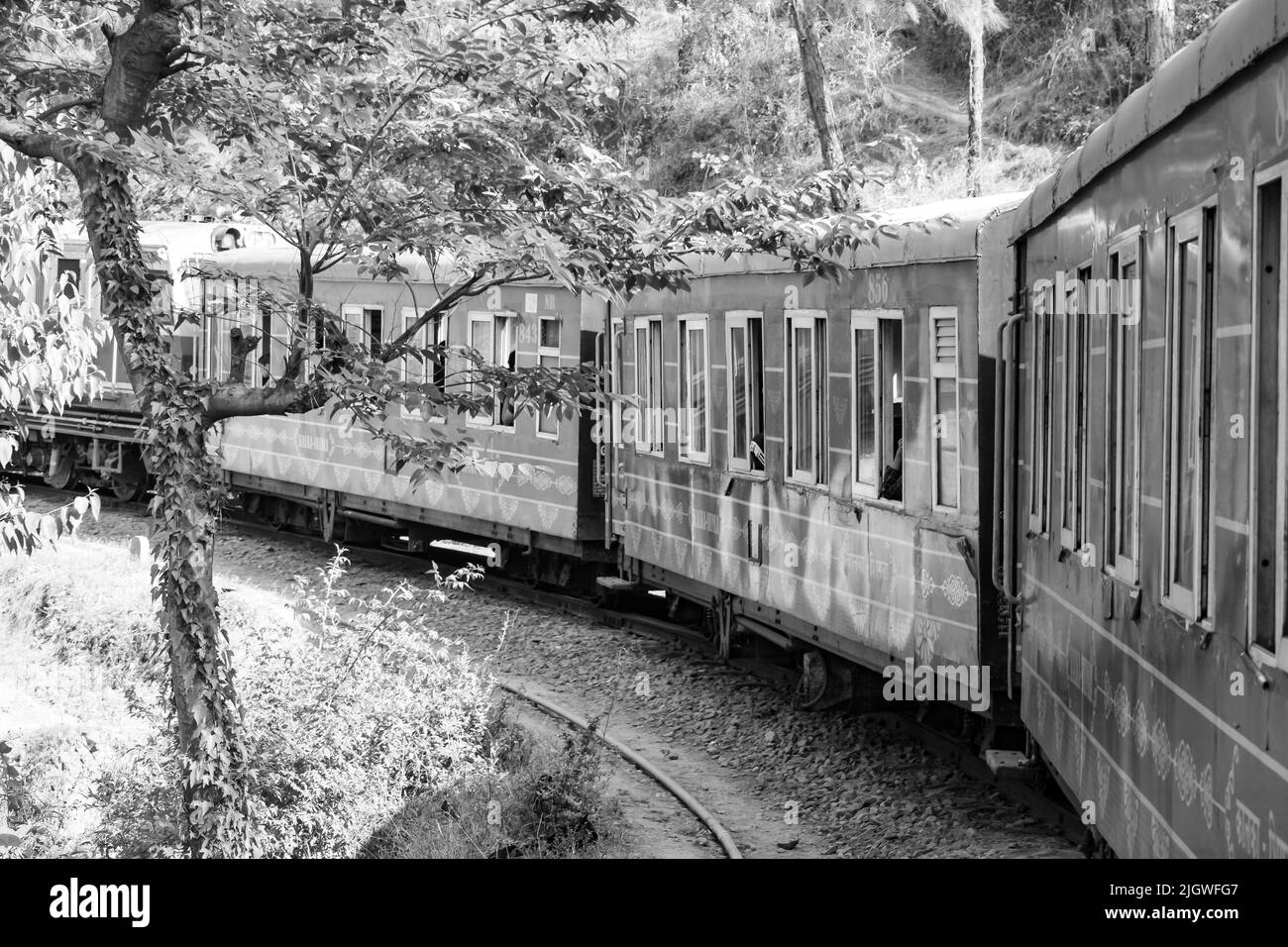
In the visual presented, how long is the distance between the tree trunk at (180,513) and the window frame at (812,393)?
422 cm

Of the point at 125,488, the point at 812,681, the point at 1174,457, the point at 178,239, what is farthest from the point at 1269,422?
the point at 125,488

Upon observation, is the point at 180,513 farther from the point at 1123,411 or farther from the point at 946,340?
the point at 1123,411

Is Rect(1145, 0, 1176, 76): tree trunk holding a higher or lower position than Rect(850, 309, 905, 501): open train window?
higher

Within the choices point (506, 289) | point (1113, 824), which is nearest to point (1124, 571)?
point (1113, 824)

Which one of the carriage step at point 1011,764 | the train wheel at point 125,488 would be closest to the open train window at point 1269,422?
the carriage step at point 1011,764

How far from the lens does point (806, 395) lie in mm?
10688

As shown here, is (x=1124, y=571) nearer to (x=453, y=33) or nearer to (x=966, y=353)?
A: (x=966, y=353)

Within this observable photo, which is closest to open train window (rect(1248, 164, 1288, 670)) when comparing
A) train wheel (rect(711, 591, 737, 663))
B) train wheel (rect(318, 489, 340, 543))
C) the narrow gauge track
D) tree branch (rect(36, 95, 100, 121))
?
the narrow gauge track

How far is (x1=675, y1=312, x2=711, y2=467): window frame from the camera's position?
12445 mm

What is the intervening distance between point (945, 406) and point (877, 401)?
2.96 feet

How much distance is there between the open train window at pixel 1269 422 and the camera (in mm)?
3381

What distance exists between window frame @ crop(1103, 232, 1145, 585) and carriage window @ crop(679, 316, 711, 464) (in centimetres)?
688

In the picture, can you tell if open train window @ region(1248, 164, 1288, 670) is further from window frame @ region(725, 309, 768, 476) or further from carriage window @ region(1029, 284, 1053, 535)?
window frame @ region(725, 309, 768, 476)

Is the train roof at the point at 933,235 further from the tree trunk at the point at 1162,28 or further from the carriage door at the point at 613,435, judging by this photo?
the tree trunk at the point at 1162,28
